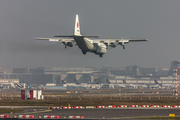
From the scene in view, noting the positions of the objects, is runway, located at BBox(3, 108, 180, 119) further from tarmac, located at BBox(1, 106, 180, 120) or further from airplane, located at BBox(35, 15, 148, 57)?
airplane, located at BBox(35, 15, 148, 57)

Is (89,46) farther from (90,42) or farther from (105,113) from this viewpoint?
(105,113)

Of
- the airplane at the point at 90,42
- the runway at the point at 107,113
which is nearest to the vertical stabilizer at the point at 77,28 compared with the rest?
the airplane at the point at 90,42

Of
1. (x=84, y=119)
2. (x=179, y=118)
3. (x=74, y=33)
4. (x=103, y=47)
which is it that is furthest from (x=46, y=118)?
(x=103, y=47)

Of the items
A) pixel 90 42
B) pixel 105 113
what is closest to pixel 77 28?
pixel 90 42

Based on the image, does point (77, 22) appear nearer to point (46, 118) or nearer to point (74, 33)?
point (74, 33)

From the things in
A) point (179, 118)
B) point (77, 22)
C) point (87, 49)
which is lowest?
point (179, 118)

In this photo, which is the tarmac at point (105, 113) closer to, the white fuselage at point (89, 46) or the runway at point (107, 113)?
the runway at point (107, 113)

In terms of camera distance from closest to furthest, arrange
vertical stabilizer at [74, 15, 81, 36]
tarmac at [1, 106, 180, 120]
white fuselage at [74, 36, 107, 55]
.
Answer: tarmac at [1, 106, 180, 120] < white fuselage at [74, 36, 107, 55] < vertical stabilizer at [74, 15, 81, 36]

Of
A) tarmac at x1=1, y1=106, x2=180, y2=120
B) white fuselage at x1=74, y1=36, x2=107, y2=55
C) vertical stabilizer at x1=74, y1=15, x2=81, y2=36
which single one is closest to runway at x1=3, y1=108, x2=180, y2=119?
tarmac at x1=1, y1=106, x2=180, y2=120
